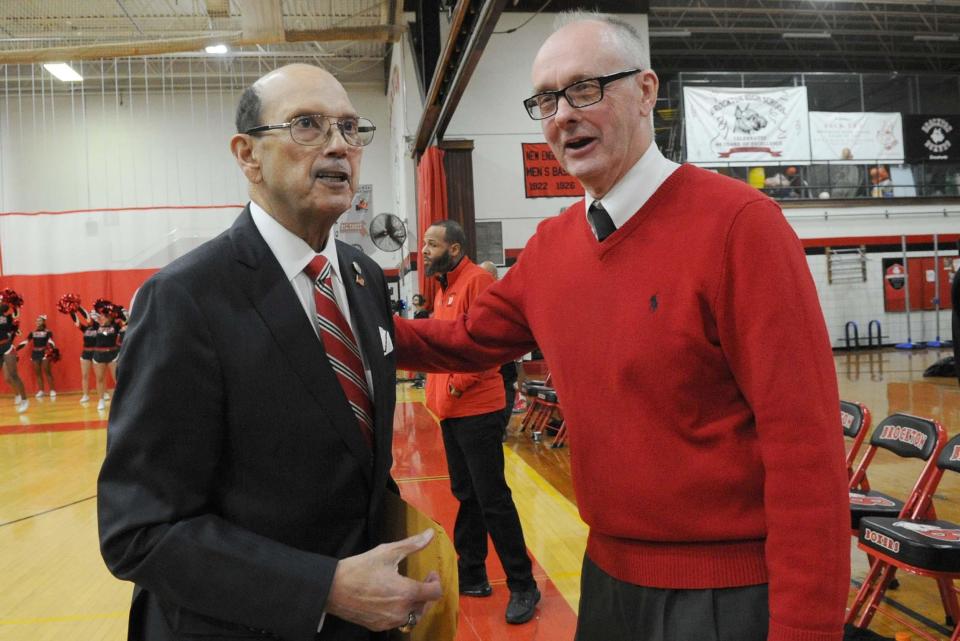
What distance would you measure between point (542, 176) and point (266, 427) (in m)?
11.0

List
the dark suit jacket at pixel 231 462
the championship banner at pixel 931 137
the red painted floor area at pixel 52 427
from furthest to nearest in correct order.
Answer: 1. the championship banner at pixel 931 137
2. the red painted floor area at pixel 52 427
3. the dark suit jacket at pixel 231 462

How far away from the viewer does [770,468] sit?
1.14m

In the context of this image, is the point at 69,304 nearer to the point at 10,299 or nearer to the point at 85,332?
the point at 10,299

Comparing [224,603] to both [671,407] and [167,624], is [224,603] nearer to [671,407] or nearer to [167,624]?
[167,624]

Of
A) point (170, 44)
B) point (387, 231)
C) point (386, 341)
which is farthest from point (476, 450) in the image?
point (170, 44)

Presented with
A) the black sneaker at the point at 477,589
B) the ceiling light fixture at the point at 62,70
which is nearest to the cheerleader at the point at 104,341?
the ceiling light fixture at the point at 62,70

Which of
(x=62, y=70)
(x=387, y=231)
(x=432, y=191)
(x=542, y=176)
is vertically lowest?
(x=387, y=231)

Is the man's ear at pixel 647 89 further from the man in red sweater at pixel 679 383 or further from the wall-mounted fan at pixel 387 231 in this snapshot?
the wall-mounted fan at pixel 387 231

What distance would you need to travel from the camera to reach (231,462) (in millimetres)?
1103

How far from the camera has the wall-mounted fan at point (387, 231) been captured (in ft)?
30.2

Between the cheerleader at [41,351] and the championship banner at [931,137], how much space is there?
1807 centimetres

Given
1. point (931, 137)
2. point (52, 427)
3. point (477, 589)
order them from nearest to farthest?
1. point (477, 589)
2. point (52, 427)
3. point (931, 137)

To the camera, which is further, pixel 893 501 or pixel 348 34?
pixel 348 34

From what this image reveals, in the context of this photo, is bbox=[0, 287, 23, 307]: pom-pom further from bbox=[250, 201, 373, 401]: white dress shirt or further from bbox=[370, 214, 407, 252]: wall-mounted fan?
bbox=[250, 201, 373, 401]: white dress shirt
